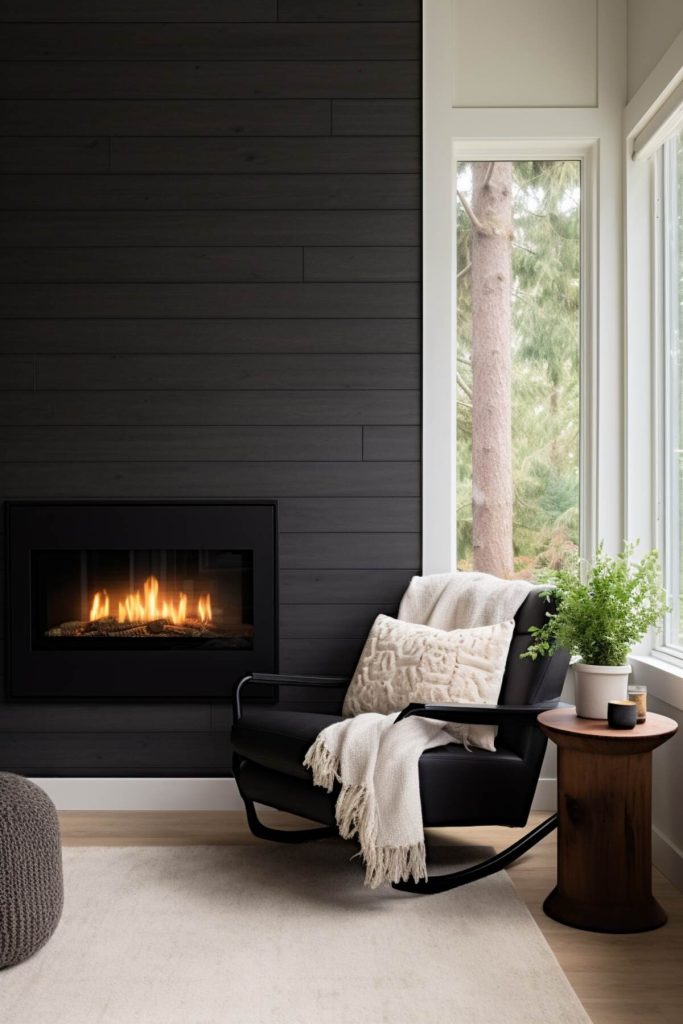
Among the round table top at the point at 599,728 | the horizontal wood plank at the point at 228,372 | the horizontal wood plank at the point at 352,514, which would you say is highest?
the horizontal wood plank at the point at 228,372

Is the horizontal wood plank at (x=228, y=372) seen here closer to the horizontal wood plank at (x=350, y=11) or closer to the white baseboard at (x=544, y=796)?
the horizontal wood plank at (x=350, y=11)

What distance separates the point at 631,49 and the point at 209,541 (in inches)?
96.5

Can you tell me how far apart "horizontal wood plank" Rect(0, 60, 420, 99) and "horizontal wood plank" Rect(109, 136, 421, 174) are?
172 millimetres

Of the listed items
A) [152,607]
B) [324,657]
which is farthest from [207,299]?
[324,657]

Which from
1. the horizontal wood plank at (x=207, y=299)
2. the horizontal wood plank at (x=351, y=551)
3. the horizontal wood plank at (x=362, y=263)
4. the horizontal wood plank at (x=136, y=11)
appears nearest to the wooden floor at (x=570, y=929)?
the horizontal wood plank at (x=351, y=551)

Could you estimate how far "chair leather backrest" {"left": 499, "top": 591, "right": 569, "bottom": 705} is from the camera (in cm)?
297

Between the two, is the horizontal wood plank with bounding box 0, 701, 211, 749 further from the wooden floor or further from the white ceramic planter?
the white ceramic planter

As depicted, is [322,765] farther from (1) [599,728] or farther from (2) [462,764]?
(1) [599,728]

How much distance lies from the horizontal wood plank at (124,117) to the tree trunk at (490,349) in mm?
964

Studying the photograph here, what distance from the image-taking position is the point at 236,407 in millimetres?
3688

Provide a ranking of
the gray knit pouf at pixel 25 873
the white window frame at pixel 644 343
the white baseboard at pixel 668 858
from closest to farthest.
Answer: the gray knit pouf at pixel 25 873 < the white baseboard at pixel 668 858 < the white window frame at pixel 644 343

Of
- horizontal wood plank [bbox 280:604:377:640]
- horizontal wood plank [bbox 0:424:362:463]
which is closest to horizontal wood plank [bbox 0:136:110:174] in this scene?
horizontal wood plank [bbox 0:424:362:463]

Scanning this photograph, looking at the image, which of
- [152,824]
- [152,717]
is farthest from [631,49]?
[152,824]

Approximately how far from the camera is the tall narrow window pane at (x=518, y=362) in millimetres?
3783
